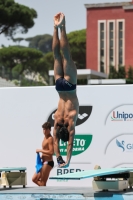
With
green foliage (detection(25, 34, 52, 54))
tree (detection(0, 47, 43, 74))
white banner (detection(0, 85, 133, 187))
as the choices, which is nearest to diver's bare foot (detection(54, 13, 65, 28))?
white banner (detection(0, 85, 133, 187))

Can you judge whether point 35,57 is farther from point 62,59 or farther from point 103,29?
point 62,59

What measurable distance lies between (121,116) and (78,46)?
65071mm

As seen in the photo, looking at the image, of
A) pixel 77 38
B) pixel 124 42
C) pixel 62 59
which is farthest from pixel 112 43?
pixel 62 59

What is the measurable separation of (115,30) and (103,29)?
4.22 feet

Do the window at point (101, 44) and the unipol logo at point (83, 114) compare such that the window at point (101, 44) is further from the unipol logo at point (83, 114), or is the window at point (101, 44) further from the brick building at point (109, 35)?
the unipol logo at point (83, 114)

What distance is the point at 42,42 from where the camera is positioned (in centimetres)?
13812

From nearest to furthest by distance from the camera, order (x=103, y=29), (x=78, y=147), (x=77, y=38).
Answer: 1. (x=78, y=147)
2. (x=103, y=29)
3. (x=77, y=38)

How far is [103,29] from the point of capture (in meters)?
59.7

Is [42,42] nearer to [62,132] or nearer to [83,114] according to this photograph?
[83,114]

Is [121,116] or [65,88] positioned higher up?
[65,88]

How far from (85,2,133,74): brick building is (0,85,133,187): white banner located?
4266cm

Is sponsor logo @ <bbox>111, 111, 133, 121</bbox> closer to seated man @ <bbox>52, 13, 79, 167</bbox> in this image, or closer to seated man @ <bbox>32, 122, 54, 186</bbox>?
seated man @ <bbox>32, 122, 54, 186</bbox>

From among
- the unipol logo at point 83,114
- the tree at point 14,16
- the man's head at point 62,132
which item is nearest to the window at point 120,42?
the tree at point 14,16

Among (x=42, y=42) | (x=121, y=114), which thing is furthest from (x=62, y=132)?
(x=42, y=42)
